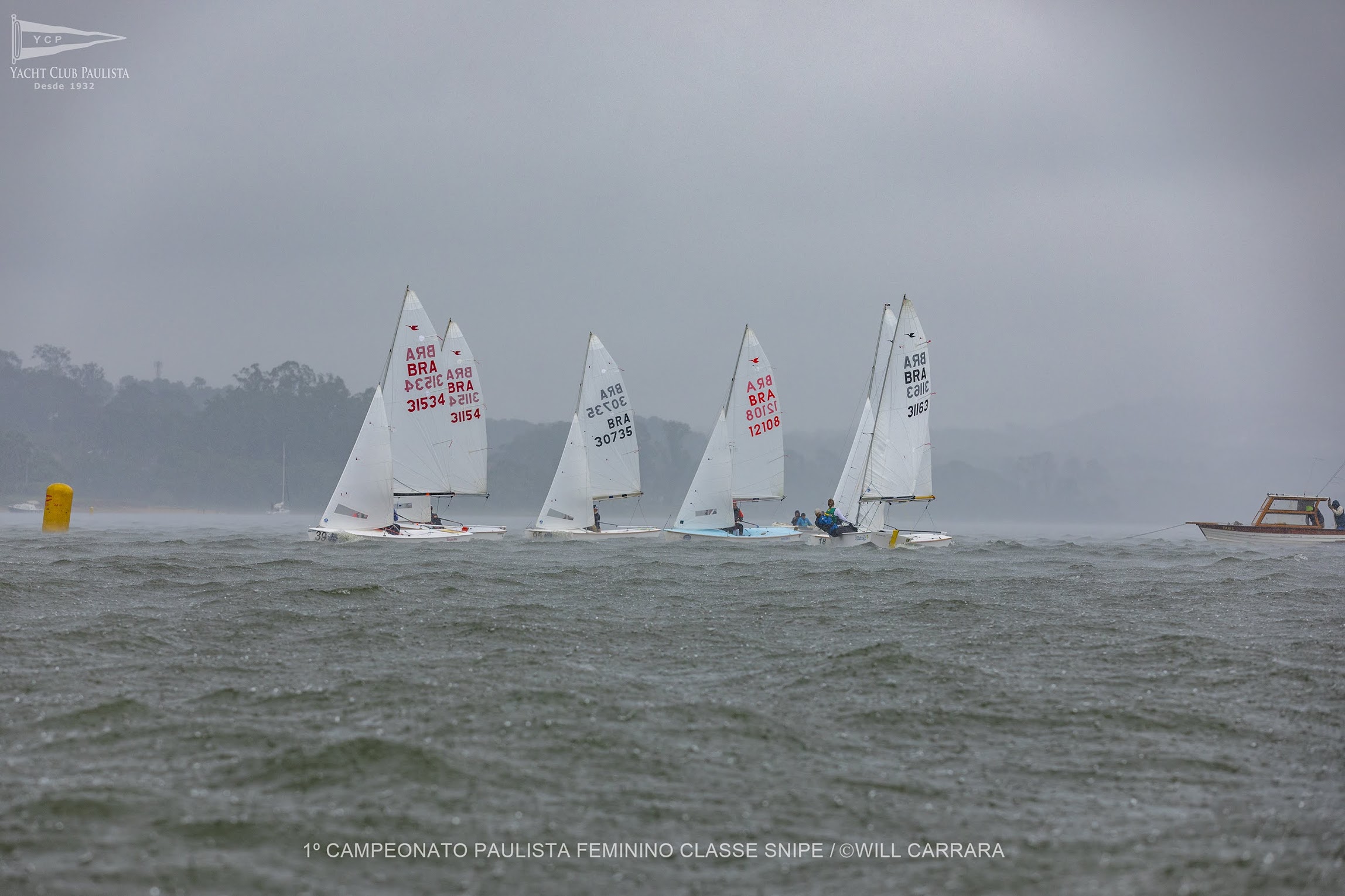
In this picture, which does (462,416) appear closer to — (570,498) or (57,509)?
(570,498)

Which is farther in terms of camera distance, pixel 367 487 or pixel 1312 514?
pixel 1312 514

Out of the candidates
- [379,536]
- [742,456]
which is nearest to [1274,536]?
[742,456]

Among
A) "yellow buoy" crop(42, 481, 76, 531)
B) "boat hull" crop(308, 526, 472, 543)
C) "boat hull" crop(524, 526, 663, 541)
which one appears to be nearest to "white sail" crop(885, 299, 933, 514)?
"boat hull" crop(524, 526, 663, 541)

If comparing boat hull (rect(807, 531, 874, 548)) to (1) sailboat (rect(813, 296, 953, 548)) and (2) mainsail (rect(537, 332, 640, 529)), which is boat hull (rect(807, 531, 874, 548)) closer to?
(1) sailboat (rect(813, 296, 953, 548))

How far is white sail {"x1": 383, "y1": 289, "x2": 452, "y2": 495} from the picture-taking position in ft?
119

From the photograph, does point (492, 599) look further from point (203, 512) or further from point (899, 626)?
point (203, 512)

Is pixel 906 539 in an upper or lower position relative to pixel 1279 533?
lower

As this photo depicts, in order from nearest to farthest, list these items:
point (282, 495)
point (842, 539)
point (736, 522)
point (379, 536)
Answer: point (379, 536), point (842, 539), point (736, 522), point (282, 495)

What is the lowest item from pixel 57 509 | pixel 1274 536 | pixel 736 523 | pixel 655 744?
pixel 655 744

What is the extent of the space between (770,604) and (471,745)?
29.2 ft

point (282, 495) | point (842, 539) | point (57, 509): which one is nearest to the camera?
point (842, 539)

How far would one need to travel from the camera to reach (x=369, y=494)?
31250 mm

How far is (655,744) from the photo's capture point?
6.95 meters

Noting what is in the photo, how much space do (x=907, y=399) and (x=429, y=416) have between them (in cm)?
1677
